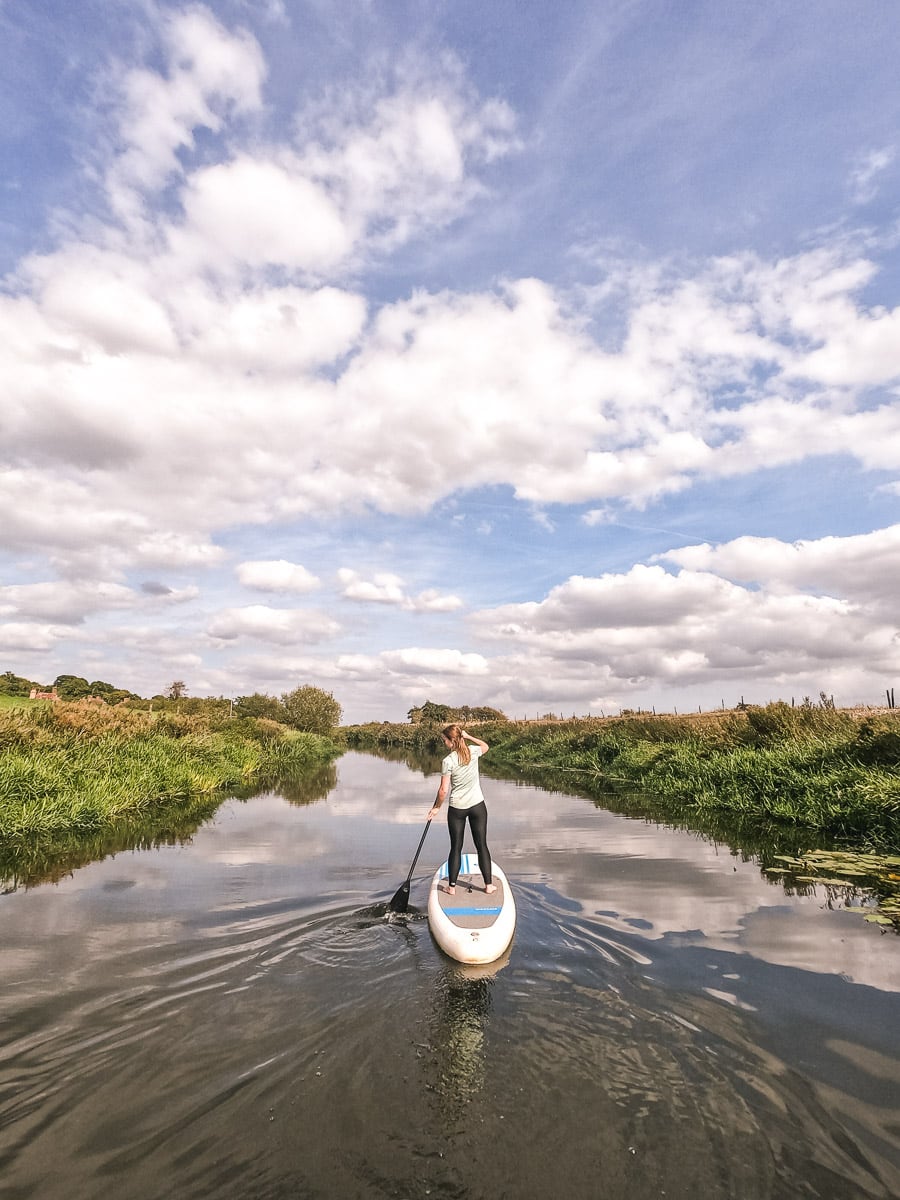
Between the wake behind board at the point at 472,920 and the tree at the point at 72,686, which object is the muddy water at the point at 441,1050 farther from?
the tree at the point at 72,686

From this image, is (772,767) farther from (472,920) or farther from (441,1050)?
(441,1050)

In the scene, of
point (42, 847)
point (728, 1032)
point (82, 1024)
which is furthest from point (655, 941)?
point (42, 847)

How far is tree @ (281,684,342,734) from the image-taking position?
261 ft

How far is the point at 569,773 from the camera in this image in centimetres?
3469

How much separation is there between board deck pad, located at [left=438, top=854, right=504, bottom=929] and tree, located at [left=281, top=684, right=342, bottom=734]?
235 ft

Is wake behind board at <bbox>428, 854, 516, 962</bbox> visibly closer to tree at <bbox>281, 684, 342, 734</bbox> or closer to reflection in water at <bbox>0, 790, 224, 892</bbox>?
reflection in water at <bbox>0, 790, 224, 892</bbox>

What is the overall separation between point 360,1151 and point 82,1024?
3.26 metres

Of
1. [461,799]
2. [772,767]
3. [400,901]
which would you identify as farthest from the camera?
[772,767]

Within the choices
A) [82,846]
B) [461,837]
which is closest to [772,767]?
[461,837]

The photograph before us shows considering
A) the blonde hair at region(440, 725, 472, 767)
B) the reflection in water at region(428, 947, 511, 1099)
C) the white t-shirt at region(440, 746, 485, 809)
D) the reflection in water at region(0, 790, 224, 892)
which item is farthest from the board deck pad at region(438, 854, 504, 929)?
the reflection in water at region(0, 790, 224, 892)

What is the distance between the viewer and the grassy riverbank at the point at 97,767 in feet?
49.4

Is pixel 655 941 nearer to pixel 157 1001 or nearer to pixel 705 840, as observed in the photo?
pixel 157 1001

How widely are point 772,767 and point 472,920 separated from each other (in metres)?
14.1

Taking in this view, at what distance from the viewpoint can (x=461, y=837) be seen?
905 centimetres
